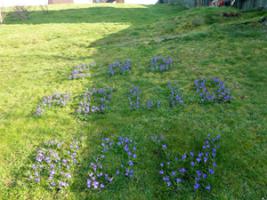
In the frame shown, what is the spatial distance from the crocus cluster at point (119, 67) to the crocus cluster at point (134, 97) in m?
1.34

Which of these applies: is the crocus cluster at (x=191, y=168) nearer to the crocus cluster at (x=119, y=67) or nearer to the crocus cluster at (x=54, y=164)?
the crocus cluster at (x=54, y=164)

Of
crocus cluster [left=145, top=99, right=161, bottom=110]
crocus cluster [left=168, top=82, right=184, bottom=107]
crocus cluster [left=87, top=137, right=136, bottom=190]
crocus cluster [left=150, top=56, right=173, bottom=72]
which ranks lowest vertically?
crocus cluster [left=87, top=137, right=136, bottom=190]

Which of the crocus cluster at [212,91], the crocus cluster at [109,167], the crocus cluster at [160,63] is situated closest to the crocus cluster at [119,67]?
the crocus cluster at [160,63]

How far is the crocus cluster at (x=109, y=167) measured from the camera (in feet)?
12.5

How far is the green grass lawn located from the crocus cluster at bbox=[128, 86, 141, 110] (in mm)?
171

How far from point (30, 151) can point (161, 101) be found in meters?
3.35

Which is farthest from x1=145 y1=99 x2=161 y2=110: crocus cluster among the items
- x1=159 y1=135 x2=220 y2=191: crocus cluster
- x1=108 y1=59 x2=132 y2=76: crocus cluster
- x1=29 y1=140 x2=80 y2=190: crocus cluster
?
x1=108 y1=59 x2=132 y2=76: crocus cluster

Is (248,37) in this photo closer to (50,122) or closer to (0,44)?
(50,122)

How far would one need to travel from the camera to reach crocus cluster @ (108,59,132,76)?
25.5 feet

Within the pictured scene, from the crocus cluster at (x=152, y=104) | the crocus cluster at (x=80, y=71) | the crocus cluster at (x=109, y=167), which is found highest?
the crocus cluster at (x=80, y=71)

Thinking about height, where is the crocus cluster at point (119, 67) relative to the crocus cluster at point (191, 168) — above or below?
above

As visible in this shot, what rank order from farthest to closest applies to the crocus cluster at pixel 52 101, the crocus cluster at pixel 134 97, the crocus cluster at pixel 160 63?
1. the crocus cluster at pixel 160 63
2. the crocus cluster at pixel 52 101
3. the crocus cluster at pixel 134 97

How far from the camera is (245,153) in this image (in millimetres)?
4117

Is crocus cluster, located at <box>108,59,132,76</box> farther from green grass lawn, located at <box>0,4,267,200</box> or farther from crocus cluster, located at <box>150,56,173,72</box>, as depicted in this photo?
crocus cluster, located at <box>150,56,173,72</box>
